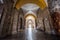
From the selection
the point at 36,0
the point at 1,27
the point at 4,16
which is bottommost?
the point at 1,27

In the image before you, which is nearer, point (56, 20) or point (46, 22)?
point (56, 20)

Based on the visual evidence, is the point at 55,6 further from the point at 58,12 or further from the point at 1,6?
the point at 1,6

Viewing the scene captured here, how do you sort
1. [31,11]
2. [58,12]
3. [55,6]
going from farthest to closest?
[31,11]
[55,6]
[58,12]

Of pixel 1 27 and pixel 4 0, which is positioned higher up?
pixel 4 0

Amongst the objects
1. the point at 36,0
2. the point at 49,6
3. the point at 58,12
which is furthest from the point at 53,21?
the point at 36,0

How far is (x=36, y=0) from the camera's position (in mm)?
8070

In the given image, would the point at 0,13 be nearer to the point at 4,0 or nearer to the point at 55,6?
the point at 4,0

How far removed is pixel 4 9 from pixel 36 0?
10.8 feet

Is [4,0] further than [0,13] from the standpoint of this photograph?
Yes

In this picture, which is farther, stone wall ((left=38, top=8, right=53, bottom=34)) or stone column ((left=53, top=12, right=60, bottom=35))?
stone wall ((left=38, top=8, right=53, bottom=34))

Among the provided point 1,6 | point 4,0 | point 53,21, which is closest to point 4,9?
point 1,6

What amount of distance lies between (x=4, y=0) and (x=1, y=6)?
48 cm

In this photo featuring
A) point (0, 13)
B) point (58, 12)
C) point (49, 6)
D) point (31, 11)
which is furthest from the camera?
point (31, 11)

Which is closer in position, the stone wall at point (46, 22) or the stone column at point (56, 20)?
the stone column at point (56, 20)
